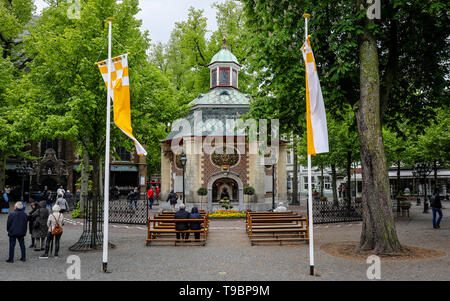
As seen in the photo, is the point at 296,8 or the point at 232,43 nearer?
the point at 296,8

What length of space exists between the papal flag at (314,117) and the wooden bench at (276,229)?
5041mm

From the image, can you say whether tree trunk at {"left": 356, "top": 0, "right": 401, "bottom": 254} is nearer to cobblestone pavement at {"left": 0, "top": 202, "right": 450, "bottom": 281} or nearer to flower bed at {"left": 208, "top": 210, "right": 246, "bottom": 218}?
cobblestone pavement at {"left": 0, "top": 202, "right": 450, "bottom": 281}

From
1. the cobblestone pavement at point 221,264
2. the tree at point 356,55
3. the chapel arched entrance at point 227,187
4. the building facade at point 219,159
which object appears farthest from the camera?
the building facade at point 219,159

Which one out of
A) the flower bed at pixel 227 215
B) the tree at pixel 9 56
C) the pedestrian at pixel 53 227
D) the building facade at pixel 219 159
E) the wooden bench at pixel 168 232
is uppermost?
the tree at pixel 9 56

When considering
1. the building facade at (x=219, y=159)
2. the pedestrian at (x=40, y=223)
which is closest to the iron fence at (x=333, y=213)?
the building facade at (x=219, y=159)

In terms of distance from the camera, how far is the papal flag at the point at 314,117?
8773 millimetres

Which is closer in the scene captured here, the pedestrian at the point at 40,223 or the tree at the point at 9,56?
the pedestrian at the point at 40,223

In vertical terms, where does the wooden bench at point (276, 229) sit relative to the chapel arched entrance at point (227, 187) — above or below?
below

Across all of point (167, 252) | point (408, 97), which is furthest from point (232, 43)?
point (167, 252)

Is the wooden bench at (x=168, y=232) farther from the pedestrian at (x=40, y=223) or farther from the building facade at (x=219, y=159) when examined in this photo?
the building facade at (x=219, y=159)

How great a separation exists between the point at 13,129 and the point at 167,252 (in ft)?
23.7
